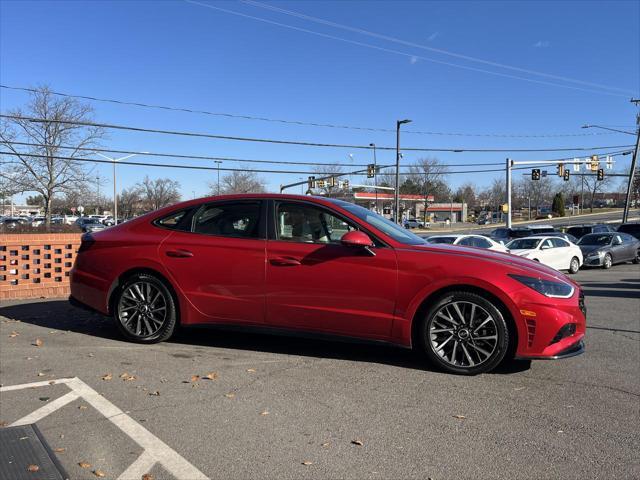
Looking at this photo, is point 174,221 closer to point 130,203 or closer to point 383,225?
point 383,225

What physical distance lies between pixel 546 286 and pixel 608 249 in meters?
17.6

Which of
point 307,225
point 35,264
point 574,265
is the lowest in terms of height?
point 574,265

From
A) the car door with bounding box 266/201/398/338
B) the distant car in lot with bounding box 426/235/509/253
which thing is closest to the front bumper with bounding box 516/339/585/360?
the car door with bounding box 266/201/398/338

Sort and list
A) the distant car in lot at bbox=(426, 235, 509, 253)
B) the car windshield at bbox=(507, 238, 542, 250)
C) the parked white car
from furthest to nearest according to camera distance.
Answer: the car windshield at bbox=(507, 238, 542, 250), the parked white car, the distant car in lot at bbox=(426, 235, 509, 253)

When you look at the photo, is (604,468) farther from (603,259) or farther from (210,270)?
(603,259)

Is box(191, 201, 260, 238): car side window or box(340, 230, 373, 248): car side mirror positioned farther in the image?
box(191, 201, 260, 238): car side window

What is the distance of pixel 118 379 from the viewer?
444 cm

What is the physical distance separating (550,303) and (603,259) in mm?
17417

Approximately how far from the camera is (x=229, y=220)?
17.5 feet

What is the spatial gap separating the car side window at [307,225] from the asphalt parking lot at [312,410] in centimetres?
118

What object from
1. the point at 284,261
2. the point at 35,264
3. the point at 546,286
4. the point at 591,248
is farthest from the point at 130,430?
the point at 591,248

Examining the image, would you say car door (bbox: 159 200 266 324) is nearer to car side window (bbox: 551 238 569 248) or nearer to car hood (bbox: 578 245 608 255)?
car side window (bbox: 551 238 569 248)

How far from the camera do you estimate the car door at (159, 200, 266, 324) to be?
505 cm

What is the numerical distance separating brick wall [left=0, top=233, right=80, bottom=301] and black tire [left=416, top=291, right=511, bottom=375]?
679 cm
